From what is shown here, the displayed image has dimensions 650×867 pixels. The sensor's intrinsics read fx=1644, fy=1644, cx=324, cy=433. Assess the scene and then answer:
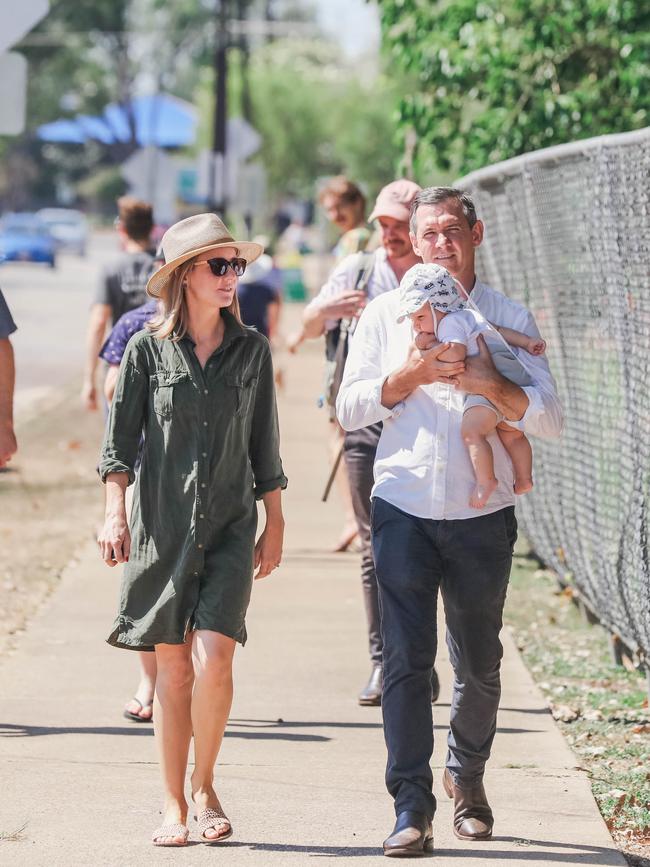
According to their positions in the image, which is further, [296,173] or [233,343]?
[296,173]

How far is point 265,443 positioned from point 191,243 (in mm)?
658

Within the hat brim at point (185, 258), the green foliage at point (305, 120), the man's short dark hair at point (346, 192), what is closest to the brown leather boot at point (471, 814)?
the hat brim at point (185, 258)

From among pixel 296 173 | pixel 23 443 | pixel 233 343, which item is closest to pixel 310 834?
pixel 233 343

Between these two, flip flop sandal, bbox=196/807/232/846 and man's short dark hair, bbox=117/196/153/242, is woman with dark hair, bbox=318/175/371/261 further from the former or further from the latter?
flip flop sandal, bbox=196/807/232/846

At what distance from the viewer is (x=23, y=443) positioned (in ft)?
50.5

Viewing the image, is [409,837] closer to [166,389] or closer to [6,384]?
[166,389]

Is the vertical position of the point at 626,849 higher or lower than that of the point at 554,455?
lower

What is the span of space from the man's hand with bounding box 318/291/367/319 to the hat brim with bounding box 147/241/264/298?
1.57 metres

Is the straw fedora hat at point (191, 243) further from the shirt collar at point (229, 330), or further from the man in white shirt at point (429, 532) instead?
the man in white shirt at point (429, 532)

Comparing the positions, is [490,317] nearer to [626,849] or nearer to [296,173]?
[626,849]

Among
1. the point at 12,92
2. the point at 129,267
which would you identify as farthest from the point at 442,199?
the point at 129,267

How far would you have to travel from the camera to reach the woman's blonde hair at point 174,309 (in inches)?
189

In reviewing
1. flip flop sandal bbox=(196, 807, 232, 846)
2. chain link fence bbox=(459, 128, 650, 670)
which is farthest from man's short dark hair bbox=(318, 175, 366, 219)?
flip flop sandal bbox=(196, 807, 232, 846)

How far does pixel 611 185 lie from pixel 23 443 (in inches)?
379
